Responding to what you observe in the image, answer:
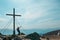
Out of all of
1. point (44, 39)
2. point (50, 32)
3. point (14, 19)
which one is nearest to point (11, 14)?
point (14, 19)

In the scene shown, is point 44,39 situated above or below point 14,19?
below

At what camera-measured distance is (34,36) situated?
48.4 m

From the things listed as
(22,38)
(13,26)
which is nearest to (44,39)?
(22,38)

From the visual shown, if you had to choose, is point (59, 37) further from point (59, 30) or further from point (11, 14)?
point (11, 14)

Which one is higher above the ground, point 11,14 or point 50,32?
point 11,14

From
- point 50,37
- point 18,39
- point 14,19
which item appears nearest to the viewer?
point 18,39

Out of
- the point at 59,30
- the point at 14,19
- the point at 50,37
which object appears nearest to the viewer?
the point at 50,37

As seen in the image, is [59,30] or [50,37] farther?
[59,30]

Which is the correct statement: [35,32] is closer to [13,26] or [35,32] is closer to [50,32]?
[50,32]

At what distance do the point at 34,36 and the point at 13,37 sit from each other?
21.1 ft

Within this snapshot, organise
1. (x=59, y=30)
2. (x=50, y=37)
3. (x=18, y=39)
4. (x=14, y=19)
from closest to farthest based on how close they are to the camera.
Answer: (x=18, y=39), (x=50, y=37), (x=59, y=30), (x=14, y=19)

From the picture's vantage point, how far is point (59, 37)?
4484cm

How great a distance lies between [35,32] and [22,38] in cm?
474

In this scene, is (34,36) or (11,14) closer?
(34,36)
